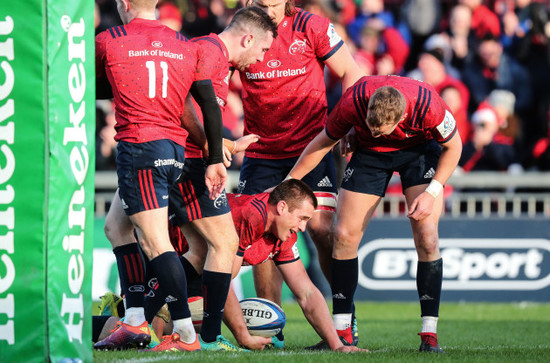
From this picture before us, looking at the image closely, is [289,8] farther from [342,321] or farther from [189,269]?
[342,321]

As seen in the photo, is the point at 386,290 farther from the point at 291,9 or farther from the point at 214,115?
the point at 214,115

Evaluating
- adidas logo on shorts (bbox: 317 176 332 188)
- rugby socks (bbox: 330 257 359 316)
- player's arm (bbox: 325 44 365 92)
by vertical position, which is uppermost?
player's arm (bbox: 325 44 365 92)

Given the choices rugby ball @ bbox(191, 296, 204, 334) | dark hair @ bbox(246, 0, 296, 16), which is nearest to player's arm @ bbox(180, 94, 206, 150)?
rugby ball @ bbox(191, 296, 204, 334)

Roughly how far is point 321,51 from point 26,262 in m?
3.83

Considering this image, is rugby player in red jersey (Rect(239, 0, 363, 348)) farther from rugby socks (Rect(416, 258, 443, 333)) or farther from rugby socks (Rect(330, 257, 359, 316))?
rugby socks (Rect(416, 258, 443, 333))

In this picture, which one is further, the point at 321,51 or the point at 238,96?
the point at 238,96

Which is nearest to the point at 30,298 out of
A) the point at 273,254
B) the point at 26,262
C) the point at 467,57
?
the point at 26,262

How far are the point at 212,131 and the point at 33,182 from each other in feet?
5.93

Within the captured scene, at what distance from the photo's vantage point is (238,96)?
1339 centimetres

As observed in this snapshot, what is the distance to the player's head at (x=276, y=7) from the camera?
24.5ft

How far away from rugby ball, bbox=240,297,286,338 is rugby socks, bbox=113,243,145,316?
95cm

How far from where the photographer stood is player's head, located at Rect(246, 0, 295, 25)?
7473mm

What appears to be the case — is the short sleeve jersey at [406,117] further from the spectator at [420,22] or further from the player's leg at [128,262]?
the spectator at [420,22]

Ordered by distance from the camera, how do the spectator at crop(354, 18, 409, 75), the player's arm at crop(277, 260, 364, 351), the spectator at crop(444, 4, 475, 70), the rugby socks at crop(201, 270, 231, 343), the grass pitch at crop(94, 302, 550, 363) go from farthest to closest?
1. the spectator at crop(444, 4, 475, 70)
2. the spectator at crop(354, 18, 409, 75)
3. the player's arm at crop(277, 260, 364, 351)
4. the rugby socks at crop(201, 270, 231, 343)
5. the grass pitch at crop(94, 302, 550, 363)
